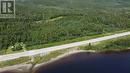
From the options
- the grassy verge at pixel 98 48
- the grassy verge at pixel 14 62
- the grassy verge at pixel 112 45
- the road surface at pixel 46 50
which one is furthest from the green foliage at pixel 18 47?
the grassy verge at pixel 112 45

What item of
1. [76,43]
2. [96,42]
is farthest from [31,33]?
[96,42]

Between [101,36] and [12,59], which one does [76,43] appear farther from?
[12,59]

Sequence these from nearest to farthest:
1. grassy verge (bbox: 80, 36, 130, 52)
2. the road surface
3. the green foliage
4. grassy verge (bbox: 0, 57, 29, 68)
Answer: grassy verge (bbox: 0, 57, 29, 68) < the road surface < the green foliage < grassy verge (bbox: 80, 36, 130, 52)

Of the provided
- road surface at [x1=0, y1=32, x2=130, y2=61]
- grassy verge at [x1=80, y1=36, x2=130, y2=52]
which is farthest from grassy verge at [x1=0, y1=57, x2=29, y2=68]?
grassy verge at [x1=80, y1=36, x2=130, y2=52]

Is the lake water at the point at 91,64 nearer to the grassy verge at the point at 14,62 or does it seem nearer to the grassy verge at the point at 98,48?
the grassy verge at the point at 98,48

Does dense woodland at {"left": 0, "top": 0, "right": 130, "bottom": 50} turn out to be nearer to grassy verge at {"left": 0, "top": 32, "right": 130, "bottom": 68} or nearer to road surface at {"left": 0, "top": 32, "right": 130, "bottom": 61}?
road surface at {"left": 0, "top": 32, "right": 130, "bottom": 61}

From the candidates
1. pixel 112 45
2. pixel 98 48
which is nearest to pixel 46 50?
pixel 98 48
